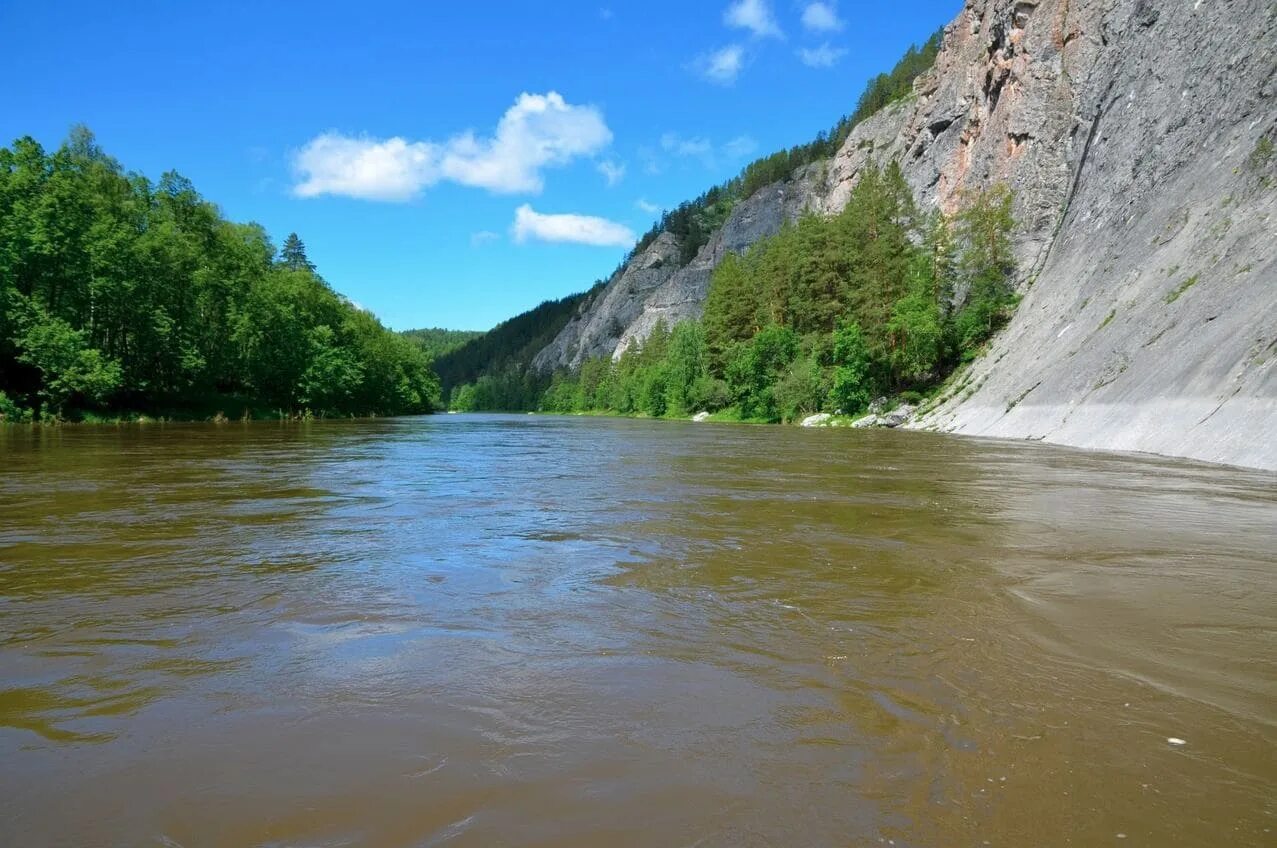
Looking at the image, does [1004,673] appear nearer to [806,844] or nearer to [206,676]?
[806,844]

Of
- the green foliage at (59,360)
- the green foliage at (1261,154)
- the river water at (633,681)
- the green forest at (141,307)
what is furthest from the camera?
the green forest at (141,307)

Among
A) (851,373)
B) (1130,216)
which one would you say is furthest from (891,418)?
(1130,216)

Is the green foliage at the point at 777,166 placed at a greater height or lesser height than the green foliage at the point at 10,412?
greater

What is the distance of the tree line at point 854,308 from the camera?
163 ft

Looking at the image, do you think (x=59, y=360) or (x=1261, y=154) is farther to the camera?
(x=59, y=360)

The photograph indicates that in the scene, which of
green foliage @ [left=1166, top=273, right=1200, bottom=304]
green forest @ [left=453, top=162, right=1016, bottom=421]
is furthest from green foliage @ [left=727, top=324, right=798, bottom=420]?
green foliage @ [left=1166, top=273, right=1200, bottom=304]

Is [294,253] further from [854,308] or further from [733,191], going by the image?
[733,191]

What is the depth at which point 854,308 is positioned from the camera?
58.7 metres

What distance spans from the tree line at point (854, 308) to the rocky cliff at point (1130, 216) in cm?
362

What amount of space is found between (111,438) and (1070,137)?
195 ft

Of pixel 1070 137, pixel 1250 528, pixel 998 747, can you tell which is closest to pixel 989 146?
pixel 1070 137

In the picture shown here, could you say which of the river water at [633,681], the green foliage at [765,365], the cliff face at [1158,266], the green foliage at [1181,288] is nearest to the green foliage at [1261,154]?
the cliff face at [1158,266]

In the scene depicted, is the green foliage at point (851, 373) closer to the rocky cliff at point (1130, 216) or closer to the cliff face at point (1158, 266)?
the rocky cliff at point (1130, 216)

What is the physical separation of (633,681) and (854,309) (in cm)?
5790
